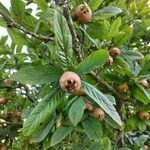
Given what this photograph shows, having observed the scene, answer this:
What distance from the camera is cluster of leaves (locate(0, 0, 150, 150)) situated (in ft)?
4.78

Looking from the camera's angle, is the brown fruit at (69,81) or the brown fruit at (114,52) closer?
the brown fruit at (69,81)

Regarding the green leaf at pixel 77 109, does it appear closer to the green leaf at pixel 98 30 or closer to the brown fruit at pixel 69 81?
the brown fruit at pixel 69 81

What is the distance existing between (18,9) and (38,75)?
415 mm

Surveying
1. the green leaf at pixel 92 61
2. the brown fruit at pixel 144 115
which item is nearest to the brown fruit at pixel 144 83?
the brown fruit at pixel 144 115

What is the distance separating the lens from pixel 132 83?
6.74ft

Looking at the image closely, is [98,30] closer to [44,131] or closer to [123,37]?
[123,37]

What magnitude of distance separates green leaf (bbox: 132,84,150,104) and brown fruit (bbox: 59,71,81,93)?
25.6 inches

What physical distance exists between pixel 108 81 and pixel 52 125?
0.43 metres

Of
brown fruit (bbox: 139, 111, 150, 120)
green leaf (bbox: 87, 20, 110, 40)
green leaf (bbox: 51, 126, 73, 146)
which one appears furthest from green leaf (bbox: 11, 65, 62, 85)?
brown fruit (bbox: 139, 111, 150, 120)

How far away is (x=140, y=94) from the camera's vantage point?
1.99m

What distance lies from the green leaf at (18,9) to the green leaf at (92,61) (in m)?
0.47

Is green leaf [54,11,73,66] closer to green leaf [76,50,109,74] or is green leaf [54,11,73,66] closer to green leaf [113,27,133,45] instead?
green leaf [76,50,109,74]

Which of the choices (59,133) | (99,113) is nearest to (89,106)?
(99,113)

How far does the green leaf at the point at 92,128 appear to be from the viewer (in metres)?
1.88
